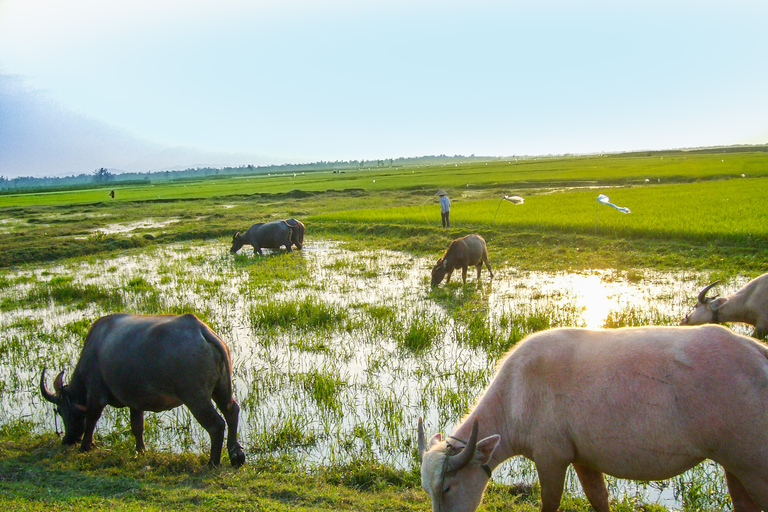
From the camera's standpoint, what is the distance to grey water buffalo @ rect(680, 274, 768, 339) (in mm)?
6348

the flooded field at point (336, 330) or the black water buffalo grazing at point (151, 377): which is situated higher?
the black water buffalo grazing at point (151, 377)

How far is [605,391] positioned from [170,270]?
1238 cm

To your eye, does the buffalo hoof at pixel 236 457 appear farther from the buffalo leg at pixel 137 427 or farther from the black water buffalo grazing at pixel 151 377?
the buffalo leg at pixel 137 427

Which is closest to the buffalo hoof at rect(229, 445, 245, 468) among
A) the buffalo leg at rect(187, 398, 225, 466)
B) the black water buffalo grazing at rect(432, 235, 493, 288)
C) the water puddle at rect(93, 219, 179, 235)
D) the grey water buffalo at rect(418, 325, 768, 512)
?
the buffalo leg at rect(187, 398, 225, 466)

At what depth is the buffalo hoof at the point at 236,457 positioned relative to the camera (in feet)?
14.3

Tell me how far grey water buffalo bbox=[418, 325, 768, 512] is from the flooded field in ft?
4.05

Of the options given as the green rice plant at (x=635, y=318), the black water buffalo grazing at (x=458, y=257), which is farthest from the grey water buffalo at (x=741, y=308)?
the black water buffalo grazing at (x=458, y=257)

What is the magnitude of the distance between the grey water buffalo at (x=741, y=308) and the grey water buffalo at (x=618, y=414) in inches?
160

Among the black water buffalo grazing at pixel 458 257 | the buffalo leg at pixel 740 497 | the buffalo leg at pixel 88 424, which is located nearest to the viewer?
the buffalo leg at pixel 740 497

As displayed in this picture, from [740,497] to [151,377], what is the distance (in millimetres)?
4438

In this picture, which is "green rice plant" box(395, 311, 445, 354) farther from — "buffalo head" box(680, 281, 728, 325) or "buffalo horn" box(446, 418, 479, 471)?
"buffalo horn" box(446, 418, 479, 471)

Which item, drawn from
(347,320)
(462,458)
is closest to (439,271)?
(347,320)

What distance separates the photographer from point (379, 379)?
246 inches

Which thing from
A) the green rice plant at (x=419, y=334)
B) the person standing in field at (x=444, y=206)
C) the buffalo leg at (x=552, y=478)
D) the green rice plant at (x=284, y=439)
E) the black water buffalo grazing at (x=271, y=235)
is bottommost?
the green rice plant at (x=284, y=439)
